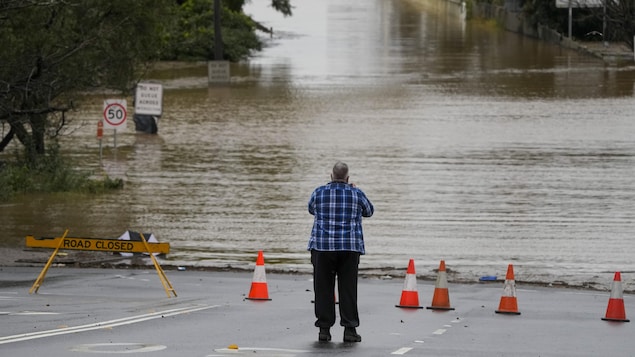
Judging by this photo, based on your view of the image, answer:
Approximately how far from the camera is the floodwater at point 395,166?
72.9 ft

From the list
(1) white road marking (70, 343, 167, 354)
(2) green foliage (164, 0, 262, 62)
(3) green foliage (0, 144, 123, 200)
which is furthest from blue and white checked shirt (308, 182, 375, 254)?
(2) green foliage (164, 0, 262, 62)

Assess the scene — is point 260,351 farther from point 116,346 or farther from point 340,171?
point 340,171

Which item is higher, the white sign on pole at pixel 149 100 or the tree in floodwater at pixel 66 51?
the tree in floodwater at pixel 66 51

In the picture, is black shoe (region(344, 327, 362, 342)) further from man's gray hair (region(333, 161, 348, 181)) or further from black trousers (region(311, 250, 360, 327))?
man's gray hair (region(333, 161, 348, 181))

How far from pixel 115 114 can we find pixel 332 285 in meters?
25.4

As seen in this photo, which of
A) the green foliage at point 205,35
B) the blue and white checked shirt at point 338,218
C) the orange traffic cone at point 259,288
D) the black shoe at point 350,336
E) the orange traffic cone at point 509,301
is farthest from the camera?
the green foliage at point 205,35

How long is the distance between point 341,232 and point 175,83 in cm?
4728

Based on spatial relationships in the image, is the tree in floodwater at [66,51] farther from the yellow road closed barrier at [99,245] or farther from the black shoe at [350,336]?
the black shoe at [350,336]

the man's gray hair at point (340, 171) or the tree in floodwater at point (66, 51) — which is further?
the tree in floodwater at point (66, 51)

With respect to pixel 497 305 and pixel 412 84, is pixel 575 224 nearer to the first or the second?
pixel 497 305

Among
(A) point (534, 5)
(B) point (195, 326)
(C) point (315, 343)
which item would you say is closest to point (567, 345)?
(C) point (315, 343)

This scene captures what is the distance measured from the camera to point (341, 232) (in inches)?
485

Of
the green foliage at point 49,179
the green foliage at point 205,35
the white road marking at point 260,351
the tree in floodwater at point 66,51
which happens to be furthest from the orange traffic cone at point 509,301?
the green foliage at point 205,35

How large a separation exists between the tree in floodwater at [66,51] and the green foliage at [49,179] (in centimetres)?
53
